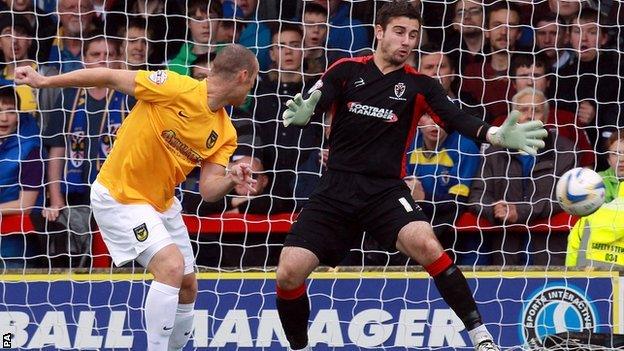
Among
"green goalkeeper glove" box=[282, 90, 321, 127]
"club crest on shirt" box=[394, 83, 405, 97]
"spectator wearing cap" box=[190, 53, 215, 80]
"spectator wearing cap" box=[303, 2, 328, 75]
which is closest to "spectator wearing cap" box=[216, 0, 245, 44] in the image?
"spectator wearing cap" box=[190, 53, 215, 80]

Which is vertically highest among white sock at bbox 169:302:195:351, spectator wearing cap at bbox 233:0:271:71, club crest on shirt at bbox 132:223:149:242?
spectator wearing cap at bbox 233:0:271:71

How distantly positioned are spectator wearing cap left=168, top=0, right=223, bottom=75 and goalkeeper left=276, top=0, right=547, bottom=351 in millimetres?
2676

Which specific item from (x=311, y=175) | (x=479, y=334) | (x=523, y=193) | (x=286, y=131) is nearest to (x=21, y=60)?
(x=286, y=131)

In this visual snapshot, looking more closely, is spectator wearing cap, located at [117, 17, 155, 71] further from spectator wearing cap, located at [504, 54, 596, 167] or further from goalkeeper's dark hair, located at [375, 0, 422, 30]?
goalkeeper's dark hair, located at [375, 0, 422, 30]

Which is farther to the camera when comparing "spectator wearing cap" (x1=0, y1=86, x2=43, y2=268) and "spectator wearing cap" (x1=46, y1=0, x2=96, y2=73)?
"spectator wearing cap" (x1=46, y1=0, x2=96, y2=73)

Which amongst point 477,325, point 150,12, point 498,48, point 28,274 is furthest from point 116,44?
point 477,325

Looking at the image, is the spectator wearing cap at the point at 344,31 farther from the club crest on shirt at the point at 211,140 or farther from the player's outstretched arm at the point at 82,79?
the player's outstretched arm at the point at 82,79

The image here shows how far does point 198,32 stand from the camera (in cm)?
1073

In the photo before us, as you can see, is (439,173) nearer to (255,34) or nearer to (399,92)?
(255,34)

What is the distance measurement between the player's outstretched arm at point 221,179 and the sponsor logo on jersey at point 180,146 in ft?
0.26

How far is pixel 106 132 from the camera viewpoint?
34.4 ft

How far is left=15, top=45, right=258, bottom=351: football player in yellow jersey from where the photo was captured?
7715mm

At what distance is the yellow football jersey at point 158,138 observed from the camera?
25.9ft

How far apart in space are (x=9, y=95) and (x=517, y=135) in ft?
14.2
